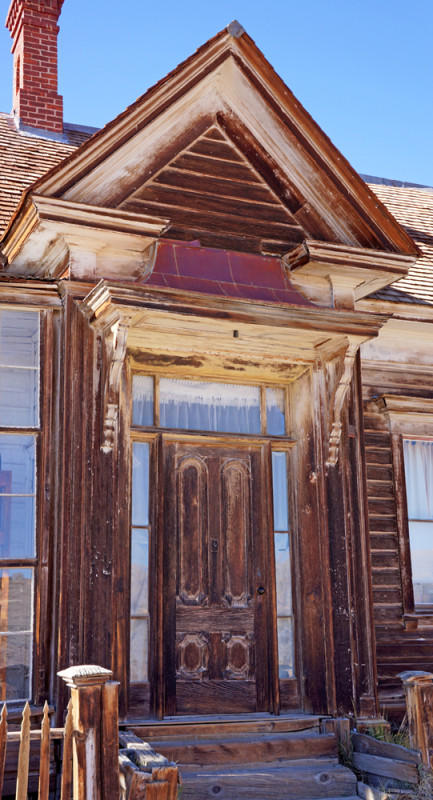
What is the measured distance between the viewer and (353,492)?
766cm

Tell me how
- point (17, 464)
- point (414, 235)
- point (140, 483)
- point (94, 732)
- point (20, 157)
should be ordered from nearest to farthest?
point (94, 732), point (17, 464), point (140, 483), point (20, 157), point (414, 235)

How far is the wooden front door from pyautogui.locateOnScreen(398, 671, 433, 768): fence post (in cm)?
127

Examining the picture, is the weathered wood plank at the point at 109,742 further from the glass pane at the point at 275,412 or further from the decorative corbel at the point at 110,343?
the glass pane at the point at 275,412

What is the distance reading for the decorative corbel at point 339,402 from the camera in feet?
24.2

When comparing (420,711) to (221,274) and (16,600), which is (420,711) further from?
(221,274)

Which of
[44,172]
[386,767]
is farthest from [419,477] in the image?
[44,172]

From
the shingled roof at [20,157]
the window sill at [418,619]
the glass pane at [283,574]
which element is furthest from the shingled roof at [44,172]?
the window sill at [418,619]

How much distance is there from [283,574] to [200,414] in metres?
1.56

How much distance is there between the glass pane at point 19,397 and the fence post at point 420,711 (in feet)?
11.4

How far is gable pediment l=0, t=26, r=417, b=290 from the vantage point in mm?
7441

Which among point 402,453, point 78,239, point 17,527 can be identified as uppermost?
point 78,239

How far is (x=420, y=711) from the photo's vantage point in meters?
6.38

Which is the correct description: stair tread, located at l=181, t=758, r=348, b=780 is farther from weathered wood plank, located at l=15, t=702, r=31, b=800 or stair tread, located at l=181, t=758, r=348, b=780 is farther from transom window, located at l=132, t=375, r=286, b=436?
transom window, located at l=132, t=375, r=286, b=436

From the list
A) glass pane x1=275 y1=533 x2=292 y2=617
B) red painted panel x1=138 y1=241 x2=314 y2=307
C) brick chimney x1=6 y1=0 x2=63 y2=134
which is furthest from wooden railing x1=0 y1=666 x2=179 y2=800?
brick chimney x1=6 y1=0 x2=63 y2=134
